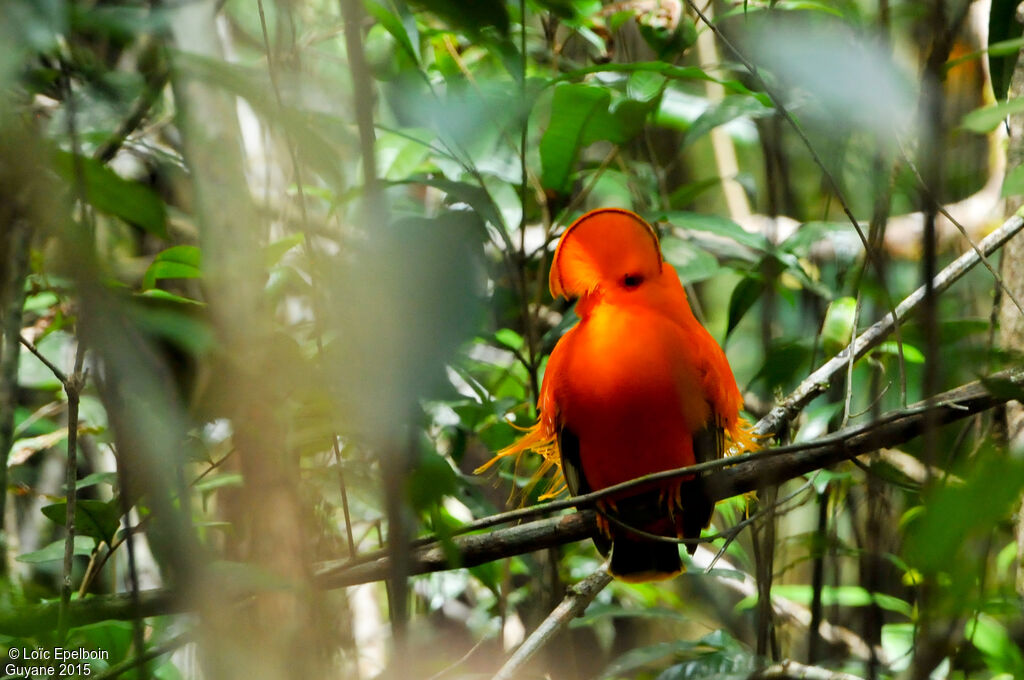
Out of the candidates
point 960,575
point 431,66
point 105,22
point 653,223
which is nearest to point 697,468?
point 960,575

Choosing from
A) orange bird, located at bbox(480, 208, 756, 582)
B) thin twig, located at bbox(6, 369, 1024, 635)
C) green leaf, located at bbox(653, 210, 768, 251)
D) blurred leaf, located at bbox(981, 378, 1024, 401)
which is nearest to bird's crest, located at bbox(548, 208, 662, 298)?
orange bird, located at bbox(480, 208, 756, 582)

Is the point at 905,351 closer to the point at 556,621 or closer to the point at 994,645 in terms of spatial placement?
the point at 994,645

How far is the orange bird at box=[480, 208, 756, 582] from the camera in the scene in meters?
1.51

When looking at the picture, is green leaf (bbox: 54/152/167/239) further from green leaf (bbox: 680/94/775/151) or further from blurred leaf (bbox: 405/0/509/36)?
green leaf (bbox: 680/94/775/151)

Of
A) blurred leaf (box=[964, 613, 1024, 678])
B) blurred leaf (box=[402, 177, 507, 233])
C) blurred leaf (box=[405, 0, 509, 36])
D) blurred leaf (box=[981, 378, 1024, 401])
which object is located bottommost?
blurred leaf (box=[964, 613, 1024, 678])

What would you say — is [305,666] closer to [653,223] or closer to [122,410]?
[122,410]

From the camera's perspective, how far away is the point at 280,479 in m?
0.61

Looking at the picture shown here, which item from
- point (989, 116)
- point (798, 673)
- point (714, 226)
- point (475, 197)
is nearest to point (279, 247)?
point (475, 197)

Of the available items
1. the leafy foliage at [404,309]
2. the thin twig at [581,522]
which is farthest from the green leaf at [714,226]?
the thin twig at [581,522]

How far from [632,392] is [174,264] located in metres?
0.82

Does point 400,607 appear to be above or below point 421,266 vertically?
below

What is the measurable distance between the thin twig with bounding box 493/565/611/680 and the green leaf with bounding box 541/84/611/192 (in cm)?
81

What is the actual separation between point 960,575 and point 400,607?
1.06 feet

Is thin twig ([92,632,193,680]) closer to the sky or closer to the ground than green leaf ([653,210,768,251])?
closer to the ground
